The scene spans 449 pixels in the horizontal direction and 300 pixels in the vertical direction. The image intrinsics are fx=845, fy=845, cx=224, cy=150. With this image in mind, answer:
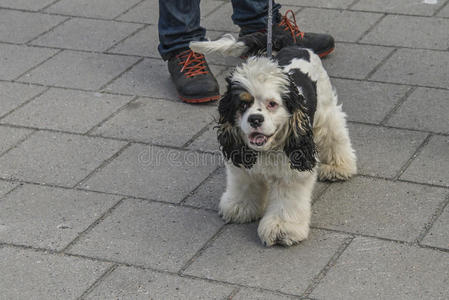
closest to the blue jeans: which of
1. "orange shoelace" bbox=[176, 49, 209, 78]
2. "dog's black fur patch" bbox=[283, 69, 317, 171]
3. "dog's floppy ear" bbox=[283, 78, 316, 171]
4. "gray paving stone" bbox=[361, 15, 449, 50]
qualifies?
"orange shoelace" bbox=[176, 49, 209, 78]

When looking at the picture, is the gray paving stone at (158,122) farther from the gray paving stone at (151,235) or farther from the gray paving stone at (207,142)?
the gray paving stone at (151,235)

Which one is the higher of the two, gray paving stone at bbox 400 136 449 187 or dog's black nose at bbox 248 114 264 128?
dog's black nose at bbox 248 114 264 128

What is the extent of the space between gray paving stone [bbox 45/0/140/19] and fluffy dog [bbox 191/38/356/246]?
103 inches

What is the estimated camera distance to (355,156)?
4617 mm

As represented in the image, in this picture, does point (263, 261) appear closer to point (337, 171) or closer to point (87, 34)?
point (337, 171)

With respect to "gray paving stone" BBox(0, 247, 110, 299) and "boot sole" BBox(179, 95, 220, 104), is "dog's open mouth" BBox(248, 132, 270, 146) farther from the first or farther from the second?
"boot sole" BBox(179, 95, 220, 104)

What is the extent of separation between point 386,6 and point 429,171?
2.38 meters

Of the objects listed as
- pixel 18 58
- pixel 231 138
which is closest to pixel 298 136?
pixel 231 138

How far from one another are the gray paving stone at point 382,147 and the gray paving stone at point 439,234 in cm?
49

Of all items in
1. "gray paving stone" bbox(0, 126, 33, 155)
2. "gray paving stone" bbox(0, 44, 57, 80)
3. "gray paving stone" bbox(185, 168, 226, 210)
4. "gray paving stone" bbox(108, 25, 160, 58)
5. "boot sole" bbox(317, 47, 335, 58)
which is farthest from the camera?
"gray paving stone" bbox(108, 25, 160, 58)

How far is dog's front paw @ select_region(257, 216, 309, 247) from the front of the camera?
13.0ft

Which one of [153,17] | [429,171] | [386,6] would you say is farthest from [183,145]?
[386,6]

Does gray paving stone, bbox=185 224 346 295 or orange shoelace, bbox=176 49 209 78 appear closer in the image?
gray paving stone, bbox=185 224 346 295

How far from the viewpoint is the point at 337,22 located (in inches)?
252
